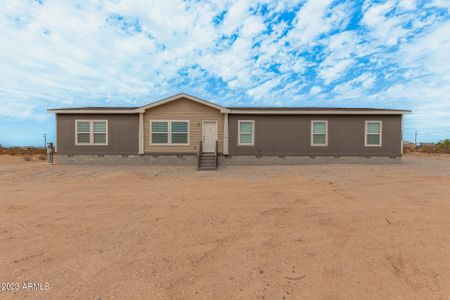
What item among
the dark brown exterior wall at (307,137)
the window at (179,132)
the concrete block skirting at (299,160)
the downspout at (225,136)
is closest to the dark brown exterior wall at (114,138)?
the window at (179,132)

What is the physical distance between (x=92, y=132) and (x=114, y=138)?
144 cm

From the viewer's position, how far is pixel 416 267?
2.73 metres

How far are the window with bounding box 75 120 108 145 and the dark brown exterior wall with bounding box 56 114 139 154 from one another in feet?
0.81

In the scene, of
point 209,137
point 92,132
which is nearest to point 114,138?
point 92,132

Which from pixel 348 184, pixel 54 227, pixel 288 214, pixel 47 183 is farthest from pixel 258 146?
pixel 54 227

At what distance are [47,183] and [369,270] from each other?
9.98 meters

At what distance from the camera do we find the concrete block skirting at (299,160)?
46.3ft

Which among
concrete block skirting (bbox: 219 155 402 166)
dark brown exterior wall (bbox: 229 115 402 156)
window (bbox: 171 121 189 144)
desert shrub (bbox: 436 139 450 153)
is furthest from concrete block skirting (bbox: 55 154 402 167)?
desert shrub (bbox: 436 139 450 153)

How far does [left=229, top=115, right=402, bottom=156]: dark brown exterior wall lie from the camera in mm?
14148

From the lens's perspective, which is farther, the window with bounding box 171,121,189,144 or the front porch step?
the window with bounding box 171,121,189,144

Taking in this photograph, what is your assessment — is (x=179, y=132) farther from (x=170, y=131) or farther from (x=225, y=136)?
(x=225, y=136)

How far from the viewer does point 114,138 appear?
14.0m

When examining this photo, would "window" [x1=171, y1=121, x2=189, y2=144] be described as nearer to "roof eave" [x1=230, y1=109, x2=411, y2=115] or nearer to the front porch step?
the front porch step

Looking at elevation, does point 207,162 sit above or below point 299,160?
below
